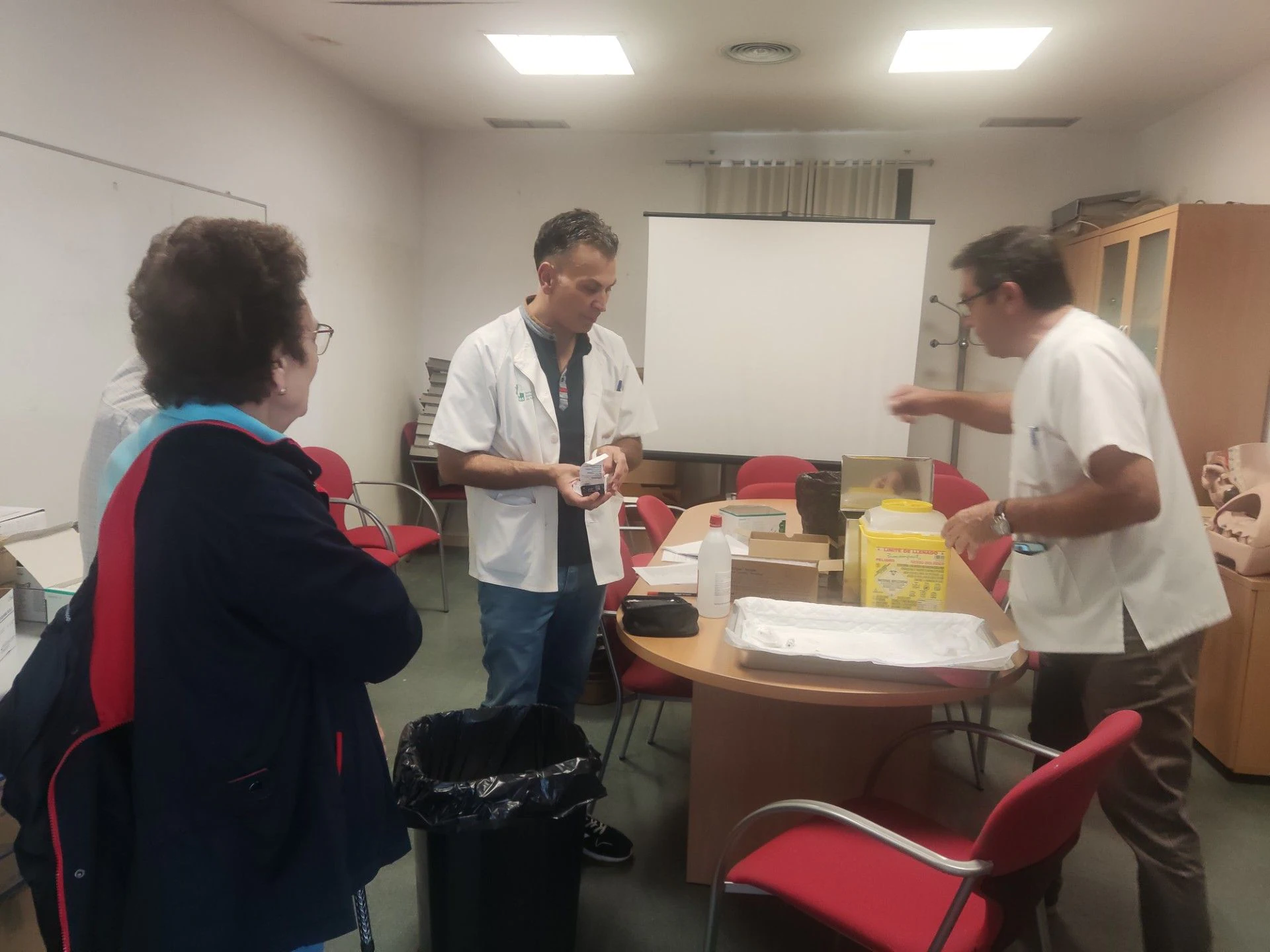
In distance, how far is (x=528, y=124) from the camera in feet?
15.5

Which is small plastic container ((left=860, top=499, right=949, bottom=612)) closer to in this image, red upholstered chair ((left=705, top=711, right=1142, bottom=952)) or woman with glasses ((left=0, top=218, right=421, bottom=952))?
red upholstered chair ((left=705, top=711, right=1142, bottom=952))

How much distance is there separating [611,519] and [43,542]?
49.9 inches

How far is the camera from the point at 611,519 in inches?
78.3

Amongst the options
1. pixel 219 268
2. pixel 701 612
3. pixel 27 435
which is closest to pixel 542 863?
pixel 701 612

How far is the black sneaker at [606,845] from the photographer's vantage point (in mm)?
2039

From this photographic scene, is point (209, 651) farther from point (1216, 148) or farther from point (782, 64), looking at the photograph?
point (1216, 148)

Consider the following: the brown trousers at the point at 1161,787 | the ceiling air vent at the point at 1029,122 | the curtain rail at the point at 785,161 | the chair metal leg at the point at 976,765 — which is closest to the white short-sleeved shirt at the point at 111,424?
the brown trousers at the point at 1161,787

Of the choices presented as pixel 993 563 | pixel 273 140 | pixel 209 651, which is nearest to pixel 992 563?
pixel 993 563

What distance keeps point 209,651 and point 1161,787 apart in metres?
1.62

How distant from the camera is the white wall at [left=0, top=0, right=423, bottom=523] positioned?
91.5 inches

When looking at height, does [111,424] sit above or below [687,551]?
above

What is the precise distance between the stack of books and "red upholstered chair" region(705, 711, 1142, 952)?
3600 millimetres

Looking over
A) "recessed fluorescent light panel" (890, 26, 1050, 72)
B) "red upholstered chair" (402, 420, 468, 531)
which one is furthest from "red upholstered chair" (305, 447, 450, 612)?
"recessed fluorescent light panel" (890, 26, 1050, 72)

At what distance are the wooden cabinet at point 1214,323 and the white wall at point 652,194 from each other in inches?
59.6
